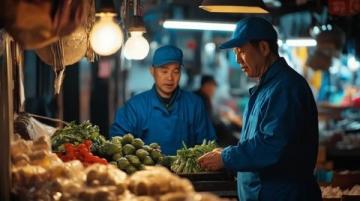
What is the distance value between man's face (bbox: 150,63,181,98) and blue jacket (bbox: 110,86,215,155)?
0.13 metres

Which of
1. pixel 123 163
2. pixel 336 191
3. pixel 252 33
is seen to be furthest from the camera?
pixel 336 191

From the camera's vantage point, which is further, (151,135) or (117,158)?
(151,135)

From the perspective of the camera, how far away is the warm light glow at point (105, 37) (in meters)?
7.42

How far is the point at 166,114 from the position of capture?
8.47 metres

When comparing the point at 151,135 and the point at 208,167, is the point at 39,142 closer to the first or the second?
the point at 208,167

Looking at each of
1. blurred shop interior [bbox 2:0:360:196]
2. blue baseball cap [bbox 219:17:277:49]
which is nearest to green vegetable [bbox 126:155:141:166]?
blurred shop interior [bbox 2:0:360:196]

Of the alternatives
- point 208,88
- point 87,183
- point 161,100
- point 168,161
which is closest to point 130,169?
point 168,161

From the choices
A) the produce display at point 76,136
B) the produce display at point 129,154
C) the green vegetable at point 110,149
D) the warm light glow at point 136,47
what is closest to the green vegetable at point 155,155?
the produce display at point 129,154

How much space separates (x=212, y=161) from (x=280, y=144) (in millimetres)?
723

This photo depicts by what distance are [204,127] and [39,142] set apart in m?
3.70

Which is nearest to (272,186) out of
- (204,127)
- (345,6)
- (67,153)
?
(67,153)

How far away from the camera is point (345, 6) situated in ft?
34.0

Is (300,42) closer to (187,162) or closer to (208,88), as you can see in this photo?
(208,88)

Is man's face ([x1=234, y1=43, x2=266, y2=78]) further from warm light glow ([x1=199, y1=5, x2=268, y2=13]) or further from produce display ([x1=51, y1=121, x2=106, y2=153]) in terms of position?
produce display ([x1=51, y1=121, x2=106, y2=153])
